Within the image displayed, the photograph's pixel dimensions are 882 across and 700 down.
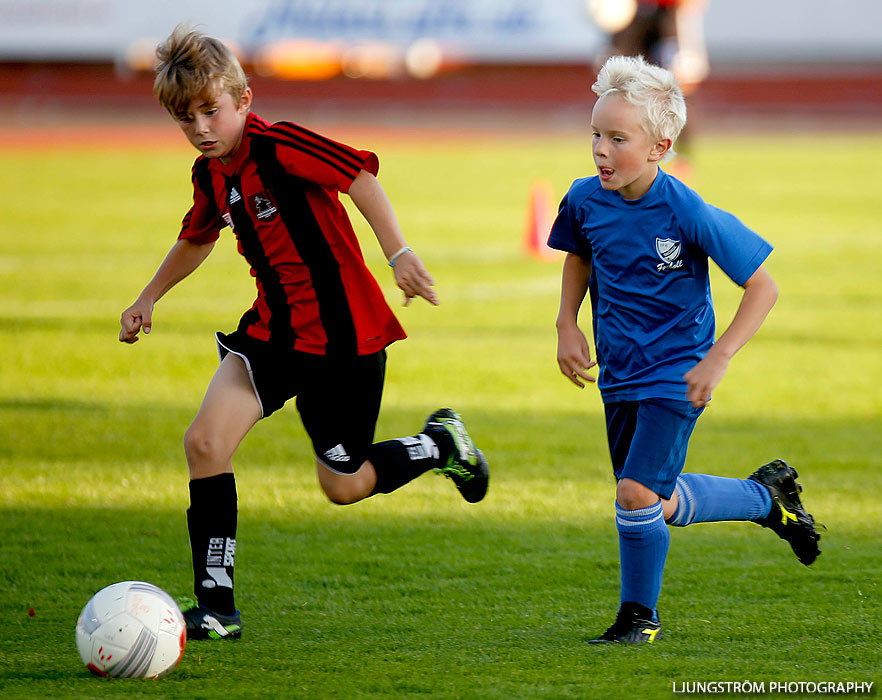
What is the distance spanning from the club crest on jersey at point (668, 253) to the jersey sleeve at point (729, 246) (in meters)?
0.07

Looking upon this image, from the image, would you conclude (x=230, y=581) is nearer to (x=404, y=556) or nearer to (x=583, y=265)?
(x=404, y=556)

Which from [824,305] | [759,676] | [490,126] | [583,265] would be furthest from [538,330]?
[490,126]

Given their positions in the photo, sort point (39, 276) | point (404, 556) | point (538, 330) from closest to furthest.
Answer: point (404, 556) < point (538, 330) < point (39, 276)

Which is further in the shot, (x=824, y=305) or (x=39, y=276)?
(x=39, y=276)

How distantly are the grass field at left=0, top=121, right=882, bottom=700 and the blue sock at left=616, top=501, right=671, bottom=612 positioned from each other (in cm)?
18

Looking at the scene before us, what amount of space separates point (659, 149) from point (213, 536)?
1782mm

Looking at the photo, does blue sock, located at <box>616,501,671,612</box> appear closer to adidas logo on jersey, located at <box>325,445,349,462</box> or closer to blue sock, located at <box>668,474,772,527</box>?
blue sock, located at <box>668,474,772,527</box>

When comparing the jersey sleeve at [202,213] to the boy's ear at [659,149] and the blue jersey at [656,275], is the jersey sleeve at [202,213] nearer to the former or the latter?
the blue jersey at [656,275]

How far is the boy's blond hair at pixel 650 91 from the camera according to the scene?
3.61 metres

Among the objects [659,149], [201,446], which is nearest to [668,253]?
[659,149]

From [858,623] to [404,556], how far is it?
1.67 m

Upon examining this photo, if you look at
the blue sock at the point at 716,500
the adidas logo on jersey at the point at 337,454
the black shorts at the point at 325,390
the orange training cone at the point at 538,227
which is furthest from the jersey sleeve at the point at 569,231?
the orange training cone at the point at 538,227

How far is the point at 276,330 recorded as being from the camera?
13.2ft

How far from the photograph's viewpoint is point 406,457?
4.47 m
